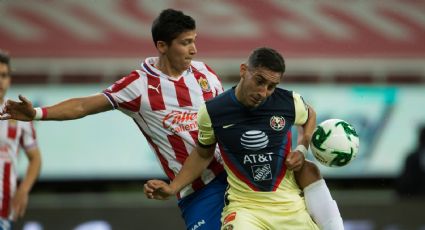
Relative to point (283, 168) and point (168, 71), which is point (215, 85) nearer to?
point (168, 71)

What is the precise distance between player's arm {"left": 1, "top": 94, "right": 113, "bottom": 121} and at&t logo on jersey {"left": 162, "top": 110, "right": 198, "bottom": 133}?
38 cm

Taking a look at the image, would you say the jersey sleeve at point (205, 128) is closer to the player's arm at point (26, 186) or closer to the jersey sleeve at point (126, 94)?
the jersey sleeve at point (126, 94)

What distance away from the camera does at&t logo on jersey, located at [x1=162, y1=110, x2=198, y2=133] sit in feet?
20.9

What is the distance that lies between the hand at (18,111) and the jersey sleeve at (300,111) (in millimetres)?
1603

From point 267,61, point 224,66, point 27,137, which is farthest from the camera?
point 224,66

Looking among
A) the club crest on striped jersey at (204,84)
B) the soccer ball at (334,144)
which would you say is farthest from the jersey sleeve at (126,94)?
the soccer ball at (334,144)

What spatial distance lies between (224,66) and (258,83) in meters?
7.39

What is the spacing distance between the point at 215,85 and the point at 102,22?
722 centimetres

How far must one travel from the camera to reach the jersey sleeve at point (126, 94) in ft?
20.6

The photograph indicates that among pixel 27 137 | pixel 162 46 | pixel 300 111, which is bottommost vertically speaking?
pixel 27 137

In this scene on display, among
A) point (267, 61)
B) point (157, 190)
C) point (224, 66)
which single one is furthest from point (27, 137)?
point (224, 66)

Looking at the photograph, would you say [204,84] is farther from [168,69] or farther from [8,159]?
[8,159]

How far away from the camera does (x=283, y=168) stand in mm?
5910

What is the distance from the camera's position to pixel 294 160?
5.79 m
